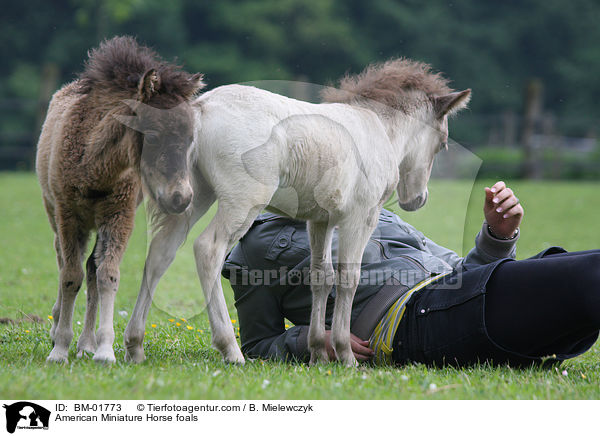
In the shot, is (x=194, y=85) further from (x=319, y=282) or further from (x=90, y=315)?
(x=90, y=315)

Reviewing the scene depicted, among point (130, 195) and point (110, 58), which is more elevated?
point (110, 58)

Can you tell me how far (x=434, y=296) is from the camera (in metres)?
3.90

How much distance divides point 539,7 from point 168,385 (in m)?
42.6

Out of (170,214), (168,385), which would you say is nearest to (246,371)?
(168,385)

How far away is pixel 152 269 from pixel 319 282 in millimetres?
997

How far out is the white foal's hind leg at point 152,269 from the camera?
3775mm

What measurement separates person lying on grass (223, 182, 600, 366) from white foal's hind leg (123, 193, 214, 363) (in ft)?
1.87

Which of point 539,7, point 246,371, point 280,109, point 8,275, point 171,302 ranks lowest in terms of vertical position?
point 8,275

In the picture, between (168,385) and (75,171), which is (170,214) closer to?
(75,171)

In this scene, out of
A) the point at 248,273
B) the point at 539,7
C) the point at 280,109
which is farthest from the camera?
the point at 539,7

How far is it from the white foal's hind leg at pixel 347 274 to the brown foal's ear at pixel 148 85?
1320 mm

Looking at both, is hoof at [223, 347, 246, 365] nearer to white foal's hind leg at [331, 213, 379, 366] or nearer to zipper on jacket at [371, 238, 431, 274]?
white foal's hind leg at [331, 213, 379, 366]

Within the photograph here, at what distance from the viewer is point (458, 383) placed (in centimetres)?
341
